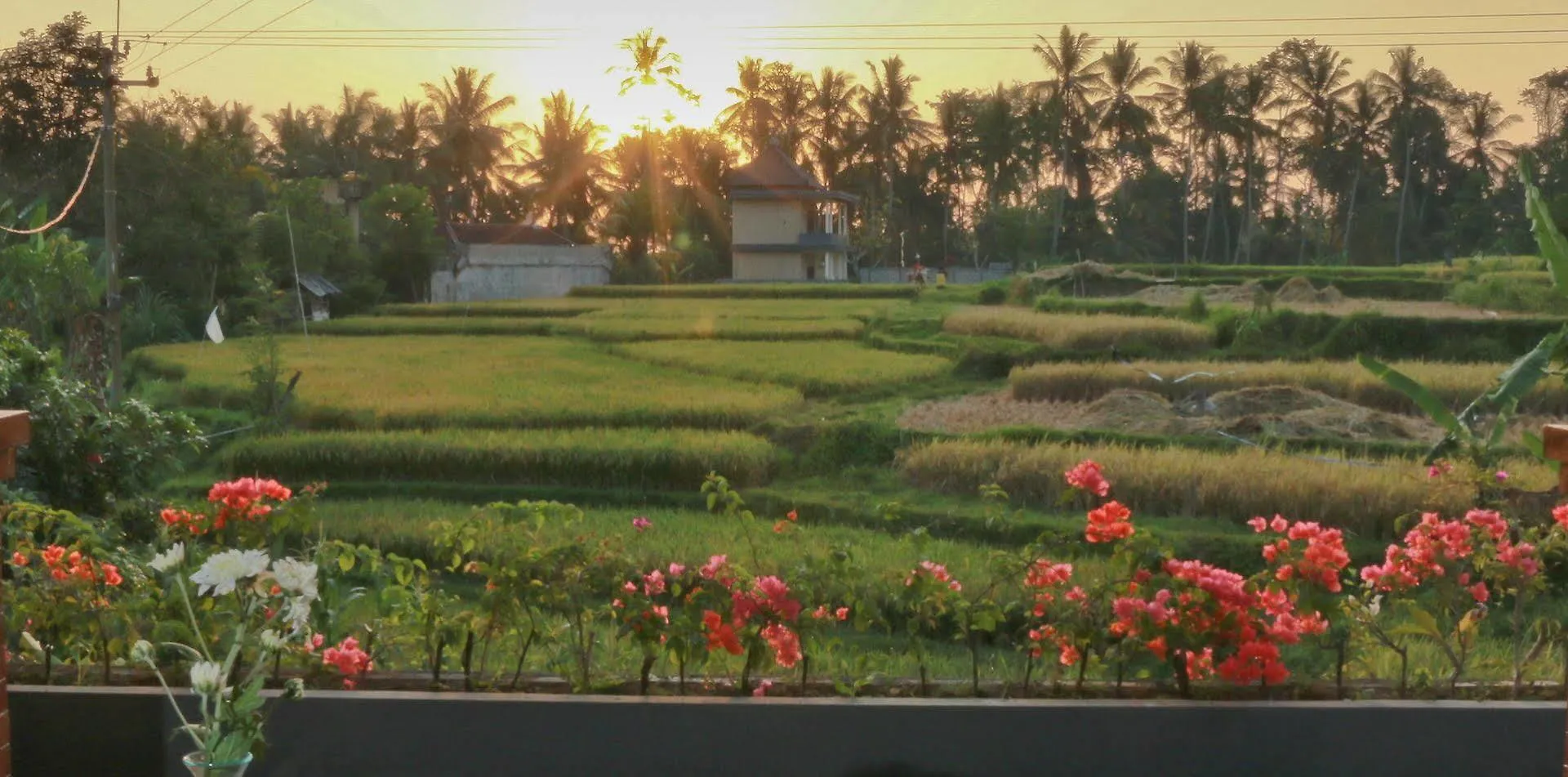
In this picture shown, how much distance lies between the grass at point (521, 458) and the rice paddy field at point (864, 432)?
0.02 meters

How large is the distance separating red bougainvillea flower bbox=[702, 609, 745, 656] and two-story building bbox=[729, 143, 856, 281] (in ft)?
72.7

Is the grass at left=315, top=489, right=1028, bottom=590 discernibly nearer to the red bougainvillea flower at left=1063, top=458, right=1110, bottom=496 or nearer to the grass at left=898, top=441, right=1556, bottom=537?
the grass at left=898, top=441, right=1556, bottom=537

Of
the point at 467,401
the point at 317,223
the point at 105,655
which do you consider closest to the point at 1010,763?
the point at 105,655

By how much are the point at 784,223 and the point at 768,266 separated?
962 millimetres

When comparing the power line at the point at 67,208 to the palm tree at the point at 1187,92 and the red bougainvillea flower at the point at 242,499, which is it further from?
the palm tree at the point at 1187,92

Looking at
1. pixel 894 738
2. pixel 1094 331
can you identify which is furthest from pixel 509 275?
pixel 894 738

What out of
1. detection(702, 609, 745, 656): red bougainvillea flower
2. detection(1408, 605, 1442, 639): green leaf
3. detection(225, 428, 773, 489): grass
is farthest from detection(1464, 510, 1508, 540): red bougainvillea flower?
detection(225, 428, 773, 489): grass

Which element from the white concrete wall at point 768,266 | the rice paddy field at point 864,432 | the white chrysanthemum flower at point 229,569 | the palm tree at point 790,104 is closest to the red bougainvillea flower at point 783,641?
the white chrysanthemum flower at point 229,569

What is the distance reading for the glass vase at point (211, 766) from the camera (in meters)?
2.27

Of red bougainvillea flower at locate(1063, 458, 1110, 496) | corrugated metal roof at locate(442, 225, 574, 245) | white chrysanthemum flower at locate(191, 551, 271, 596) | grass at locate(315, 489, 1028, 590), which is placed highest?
corrugated metal roof at locate(442, 225, 574, 245)

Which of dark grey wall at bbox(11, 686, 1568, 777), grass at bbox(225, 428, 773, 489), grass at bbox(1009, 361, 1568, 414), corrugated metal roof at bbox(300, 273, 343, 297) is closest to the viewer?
dark grey wall at bbox(11, 686, 1568, 777)

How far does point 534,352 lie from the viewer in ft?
50.3

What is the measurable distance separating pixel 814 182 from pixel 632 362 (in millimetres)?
11821

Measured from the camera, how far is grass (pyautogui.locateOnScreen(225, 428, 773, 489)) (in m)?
9.43
